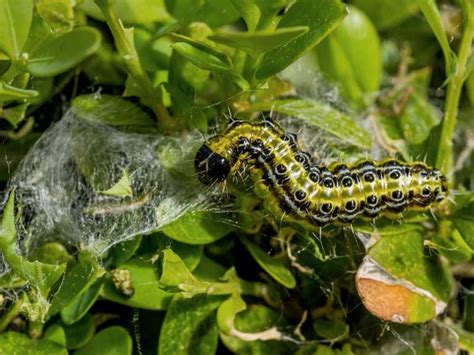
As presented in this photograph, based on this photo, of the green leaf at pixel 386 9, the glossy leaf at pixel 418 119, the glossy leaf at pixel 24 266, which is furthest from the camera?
the green leaf at pixel 386 9

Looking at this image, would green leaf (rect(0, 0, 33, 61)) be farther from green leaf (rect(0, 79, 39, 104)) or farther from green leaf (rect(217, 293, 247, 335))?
green leaf (rect(217, 293, 247, 335))

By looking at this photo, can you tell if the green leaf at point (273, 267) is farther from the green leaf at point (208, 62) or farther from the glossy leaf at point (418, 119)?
the glossy leaf at point (418, 119)

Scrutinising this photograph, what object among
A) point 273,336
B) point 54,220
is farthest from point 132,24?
point 273,336

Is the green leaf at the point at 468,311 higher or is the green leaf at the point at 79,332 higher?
the green leaf at the point at 79,332

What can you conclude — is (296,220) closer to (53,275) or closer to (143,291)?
(143,291)

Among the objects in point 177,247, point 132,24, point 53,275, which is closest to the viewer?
point 53,275

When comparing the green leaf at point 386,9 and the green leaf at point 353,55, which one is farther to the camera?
the green leaf at point 386,9

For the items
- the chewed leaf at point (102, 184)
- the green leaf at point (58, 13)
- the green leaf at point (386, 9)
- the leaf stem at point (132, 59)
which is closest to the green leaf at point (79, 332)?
the chewed leaf at point (102, 184)
